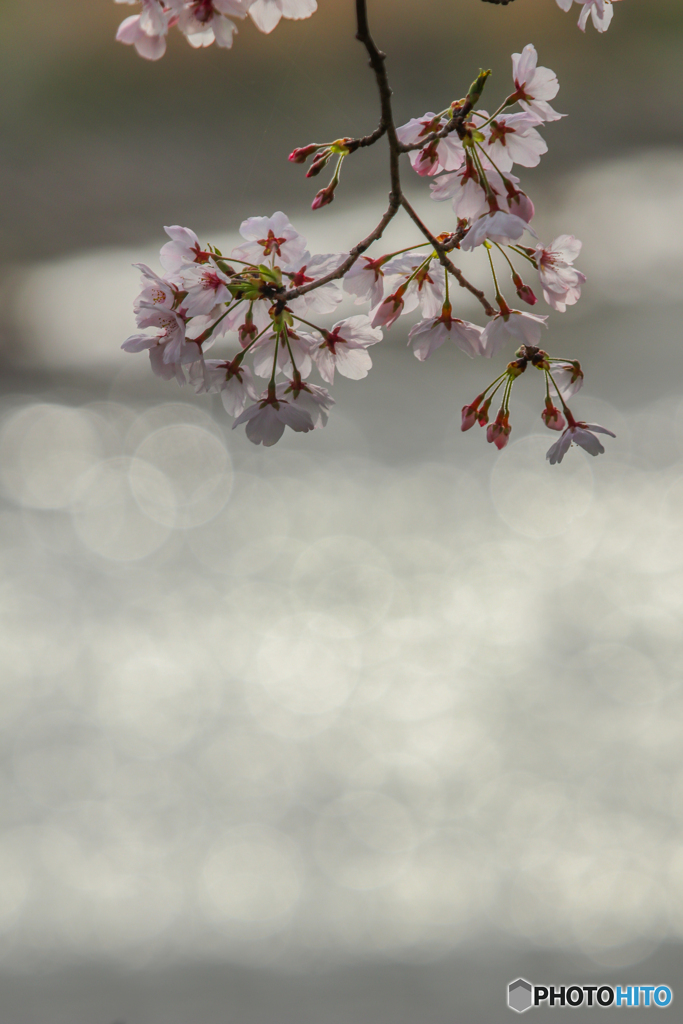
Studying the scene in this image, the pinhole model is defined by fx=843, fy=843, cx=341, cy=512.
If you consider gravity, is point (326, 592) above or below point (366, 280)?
above

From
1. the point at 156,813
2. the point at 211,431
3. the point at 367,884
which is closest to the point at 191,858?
the point at 156,813

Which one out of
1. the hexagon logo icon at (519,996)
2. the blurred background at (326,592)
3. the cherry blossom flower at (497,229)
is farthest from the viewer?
the blurred background at (326,592)

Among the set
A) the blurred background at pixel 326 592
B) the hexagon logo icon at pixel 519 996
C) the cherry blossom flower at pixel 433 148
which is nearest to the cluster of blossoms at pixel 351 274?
the cherry blossom flower at pixel 433 148

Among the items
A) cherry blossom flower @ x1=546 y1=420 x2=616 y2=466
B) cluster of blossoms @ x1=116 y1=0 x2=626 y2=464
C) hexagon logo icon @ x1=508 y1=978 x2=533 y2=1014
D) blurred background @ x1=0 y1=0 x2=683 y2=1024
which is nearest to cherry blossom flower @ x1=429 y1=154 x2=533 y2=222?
cluster of blossoms @ x1=116 y1=0 x2=626 y2=464

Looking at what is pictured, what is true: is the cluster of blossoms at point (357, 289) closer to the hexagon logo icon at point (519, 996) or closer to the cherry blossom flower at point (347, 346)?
the cherry blossom flower at point (347, 346)

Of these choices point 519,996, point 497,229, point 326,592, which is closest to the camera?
point 497,229

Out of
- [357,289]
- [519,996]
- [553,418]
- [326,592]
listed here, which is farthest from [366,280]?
[326,592]

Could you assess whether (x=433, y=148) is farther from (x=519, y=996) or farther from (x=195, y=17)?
(x=519, y=996)
